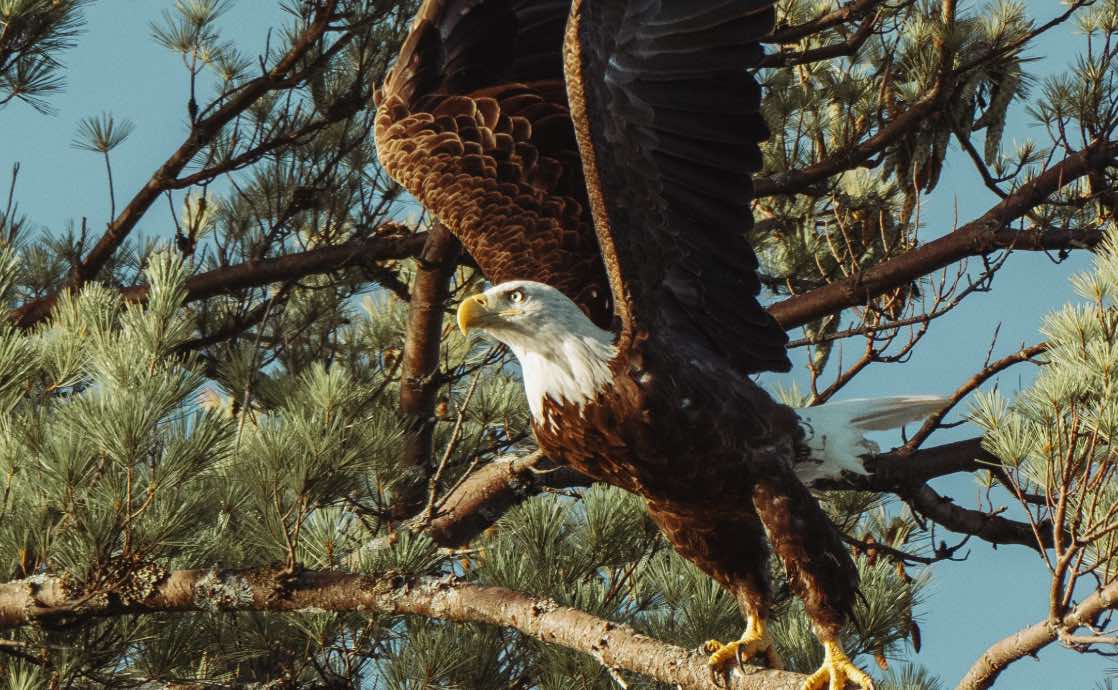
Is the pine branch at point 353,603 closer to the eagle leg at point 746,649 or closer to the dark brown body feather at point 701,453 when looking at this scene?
the eagle leg at point 746,649

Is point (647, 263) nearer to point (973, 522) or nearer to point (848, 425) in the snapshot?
point (848, 425)

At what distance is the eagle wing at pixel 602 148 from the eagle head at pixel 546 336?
0.31ft

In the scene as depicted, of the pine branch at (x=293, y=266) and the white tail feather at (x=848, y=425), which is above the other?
the pine branch at (x=293, y=266)

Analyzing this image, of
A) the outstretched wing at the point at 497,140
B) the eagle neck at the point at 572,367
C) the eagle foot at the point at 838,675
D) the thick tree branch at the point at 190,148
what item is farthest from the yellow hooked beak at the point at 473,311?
the thick tree branch at the point at 190,148

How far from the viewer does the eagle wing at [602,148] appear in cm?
283

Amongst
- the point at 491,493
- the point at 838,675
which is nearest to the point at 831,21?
the point at 491,493

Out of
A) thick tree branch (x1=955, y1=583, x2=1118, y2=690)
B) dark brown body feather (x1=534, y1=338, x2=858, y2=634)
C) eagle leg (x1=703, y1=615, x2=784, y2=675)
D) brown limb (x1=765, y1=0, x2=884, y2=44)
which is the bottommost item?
thick tree branch (x1=955, y1=583, x2=1118, y2=690)

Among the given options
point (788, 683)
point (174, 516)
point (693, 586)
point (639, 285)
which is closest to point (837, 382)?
point (693, 586)

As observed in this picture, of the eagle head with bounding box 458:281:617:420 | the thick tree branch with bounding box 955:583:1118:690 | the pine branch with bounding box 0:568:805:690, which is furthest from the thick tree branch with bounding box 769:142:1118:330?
the thick tree branch with bounding box 955:583:1118:690

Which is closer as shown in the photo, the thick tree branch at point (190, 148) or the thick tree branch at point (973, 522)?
the thick tree branch at point (973, 522)

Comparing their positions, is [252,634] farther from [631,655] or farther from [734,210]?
[734,210]

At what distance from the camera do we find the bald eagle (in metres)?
2.82

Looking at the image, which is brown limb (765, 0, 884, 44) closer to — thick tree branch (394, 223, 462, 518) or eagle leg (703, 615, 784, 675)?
thick tree branch (394, 223, 462, 518)

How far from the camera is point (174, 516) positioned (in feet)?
8.75
